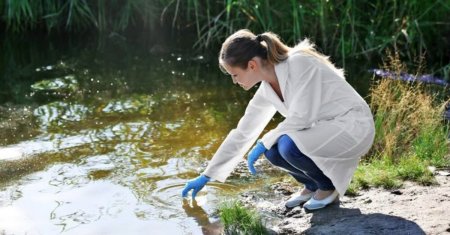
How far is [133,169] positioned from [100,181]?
29 cm

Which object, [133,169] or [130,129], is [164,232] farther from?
[130,129]

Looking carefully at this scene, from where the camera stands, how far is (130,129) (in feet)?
18.5

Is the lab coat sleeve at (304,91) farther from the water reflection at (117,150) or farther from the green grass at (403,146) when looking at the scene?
the water reflection at (117,150)

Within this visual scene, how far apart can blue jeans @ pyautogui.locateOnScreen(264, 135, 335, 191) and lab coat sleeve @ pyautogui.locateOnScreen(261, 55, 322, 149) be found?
107mm

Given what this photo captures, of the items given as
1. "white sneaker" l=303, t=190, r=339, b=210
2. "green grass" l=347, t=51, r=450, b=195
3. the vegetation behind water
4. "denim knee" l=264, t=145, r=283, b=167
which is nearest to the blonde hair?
"denim knee" l=264, t=145, r=283, b=167

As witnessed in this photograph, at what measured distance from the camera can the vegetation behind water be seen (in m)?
7.13

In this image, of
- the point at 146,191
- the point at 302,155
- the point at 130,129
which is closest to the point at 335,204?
the point at 302,155

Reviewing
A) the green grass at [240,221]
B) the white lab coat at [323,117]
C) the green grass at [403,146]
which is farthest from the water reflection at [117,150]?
the green grass at [403,146]

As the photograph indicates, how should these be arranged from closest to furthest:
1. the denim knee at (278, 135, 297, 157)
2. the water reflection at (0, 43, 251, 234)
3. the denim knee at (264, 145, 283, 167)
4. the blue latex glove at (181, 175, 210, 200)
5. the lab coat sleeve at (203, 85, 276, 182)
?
the denim knee at (278, 135, 297, 157), the denim knee at (264, 145, 283, 167), the lab coat sleeve at (203, 85, 276, 182), the blue latex glove at (181, 175, 210, 200), the water reflection at (0, 43, 251, 234)

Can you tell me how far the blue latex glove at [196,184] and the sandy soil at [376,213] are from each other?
1.01 feet

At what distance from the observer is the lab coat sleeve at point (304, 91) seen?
3.35 m

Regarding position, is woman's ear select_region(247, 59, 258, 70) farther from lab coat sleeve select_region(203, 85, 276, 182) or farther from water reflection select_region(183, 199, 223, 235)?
water reflection select_region(183, 199, 223, 235)

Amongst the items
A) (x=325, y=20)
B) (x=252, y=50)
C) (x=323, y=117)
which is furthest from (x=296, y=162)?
(x=325, y=20)

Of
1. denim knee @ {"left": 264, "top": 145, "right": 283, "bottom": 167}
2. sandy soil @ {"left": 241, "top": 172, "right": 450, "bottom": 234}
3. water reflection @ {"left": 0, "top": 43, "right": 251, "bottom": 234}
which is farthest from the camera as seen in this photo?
water reflection @ {"left": 0, "top": 43, "right": 251, "bottom": 234}
